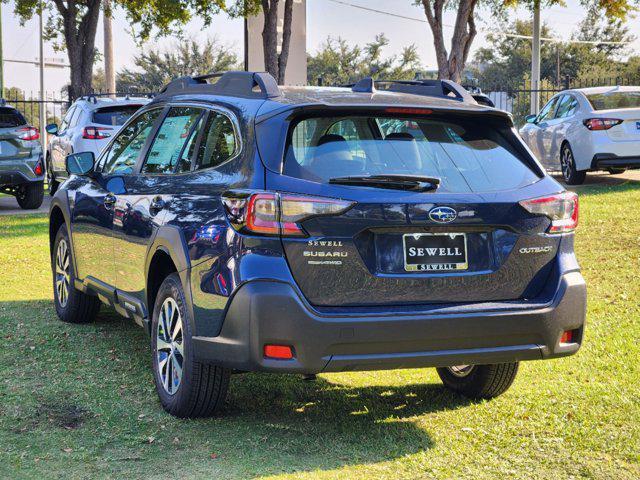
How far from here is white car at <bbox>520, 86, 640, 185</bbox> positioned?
17.2 meters

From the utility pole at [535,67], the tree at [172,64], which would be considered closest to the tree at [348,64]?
the tree at [172,64]

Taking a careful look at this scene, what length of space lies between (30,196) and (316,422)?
540 inches

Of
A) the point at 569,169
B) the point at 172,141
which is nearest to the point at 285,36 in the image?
the point at 569,169

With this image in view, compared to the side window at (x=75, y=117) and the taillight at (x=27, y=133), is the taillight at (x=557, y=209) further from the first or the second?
the side window at (x=75, y=117)

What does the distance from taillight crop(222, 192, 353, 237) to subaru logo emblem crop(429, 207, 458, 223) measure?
401 millimetres

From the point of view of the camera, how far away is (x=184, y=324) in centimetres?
533

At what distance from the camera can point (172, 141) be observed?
6199mm

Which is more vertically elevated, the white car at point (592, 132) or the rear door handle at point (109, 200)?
Result: the white car at point (592, 132)

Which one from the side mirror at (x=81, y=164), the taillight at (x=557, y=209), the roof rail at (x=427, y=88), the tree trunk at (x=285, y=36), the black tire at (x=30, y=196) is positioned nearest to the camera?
the taillight at (x=557, y=209)

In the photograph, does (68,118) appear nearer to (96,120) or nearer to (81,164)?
(96,120)

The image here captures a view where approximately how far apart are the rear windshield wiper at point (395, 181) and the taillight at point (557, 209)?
0.49 meters

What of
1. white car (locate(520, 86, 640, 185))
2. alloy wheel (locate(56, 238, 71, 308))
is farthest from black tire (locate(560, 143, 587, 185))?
alloy wheel (locate(56, 238, 71, 308))

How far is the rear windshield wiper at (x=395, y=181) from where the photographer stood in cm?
483

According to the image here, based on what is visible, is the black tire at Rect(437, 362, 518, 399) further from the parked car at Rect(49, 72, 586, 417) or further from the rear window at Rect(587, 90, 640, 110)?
the rear window at Rect(587, 90, 640, 110)
